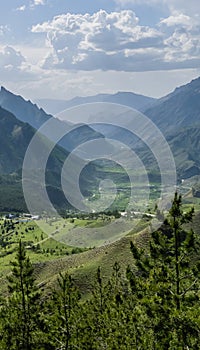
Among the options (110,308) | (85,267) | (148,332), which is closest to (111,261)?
(85,267)

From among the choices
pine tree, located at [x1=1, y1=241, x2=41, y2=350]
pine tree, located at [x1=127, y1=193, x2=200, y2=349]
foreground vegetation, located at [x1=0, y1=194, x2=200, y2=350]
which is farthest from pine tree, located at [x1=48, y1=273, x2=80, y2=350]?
pine tree, located at [x1=127, y1=193, x2=200, y2=349]

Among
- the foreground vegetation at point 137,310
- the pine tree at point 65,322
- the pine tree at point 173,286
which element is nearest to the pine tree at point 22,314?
the foreground vegetation at point 137,310

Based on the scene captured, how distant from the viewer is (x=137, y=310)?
44.0 m

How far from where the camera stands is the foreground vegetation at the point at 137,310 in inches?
1531

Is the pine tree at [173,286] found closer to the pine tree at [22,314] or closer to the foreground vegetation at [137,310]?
the foreground vegetation at [137,310]

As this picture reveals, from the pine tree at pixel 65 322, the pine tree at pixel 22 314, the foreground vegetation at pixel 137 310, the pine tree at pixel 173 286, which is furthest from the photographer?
the pine tree at pixel 22 314

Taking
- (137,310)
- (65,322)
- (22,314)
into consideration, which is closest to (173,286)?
(137,310)

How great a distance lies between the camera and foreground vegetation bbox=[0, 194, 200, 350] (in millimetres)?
38875

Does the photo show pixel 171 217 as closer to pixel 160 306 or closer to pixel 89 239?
pixel 160 306

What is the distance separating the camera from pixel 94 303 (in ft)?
234

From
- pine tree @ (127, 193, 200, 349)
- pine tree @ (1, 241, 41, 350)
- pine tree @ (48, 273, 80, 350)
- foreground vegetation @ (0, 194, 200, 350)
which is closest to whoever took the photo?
pine tree @ (127, 193, 200, 349)

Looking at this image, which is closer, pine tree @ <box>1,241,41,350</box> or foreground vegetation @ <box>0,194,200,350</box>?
foreground vegetation @ <box>0,194,200,350</box>

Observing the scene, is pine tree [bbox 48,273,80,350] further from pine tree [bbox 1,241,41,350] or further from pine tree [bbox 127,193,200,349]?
pine tree [bbox 127,193,200,349]

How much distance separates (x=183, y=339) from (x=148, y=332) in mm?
9256
